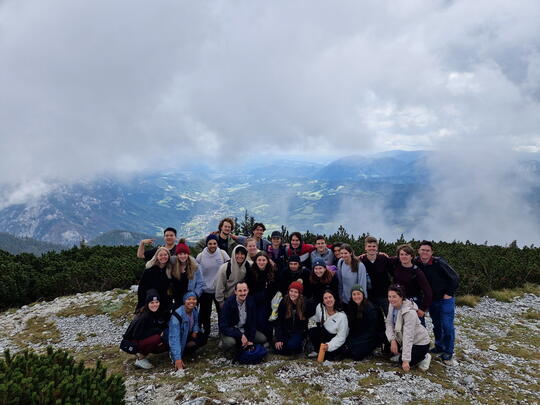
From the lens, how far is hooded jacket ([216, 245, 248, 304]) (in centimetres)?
802

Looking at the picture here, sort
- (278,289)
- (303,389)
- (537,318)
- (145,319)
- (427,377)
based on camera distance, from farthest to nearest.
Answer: (537,318), (278,289), (145,319), (427,377), (303,389)

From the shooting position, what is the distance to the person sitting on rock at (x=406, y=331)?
673 cm

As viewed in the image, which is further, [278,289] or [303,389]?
[278,289]

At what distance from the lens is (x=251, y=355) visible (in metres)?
7.46

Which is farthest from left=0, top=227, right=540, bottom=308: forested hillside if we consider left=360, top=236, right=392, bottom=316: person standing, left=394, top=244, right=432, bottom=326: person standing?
left=394, top=244, right=432, bottom=326: person standing

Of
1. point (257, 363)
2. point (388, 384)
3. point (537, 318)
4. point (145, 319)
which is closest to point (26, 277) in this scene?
point (145, 319)

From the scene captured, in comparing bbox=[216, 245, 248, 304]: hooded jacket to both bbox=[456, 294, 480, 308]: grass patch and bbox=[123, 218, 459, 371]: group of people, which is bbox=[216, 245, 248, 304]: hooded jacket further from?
bbox=[456, 294, 480, 308]: grass patch

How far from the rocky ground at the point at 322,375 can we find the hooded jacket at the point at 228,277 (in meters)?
1.57

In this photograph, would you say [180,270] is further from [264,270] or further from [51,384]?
[51,384]

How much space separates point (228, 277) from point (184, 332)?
1612mm

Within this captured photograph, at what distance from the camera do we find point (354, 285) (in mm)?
7445

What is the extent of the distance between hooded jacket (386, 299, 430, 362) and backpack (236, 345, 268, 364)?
3.10 meters

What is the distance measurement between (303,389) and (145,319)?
152 inches

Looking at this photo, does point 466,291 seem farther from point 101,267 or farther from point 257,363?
point 101,267
